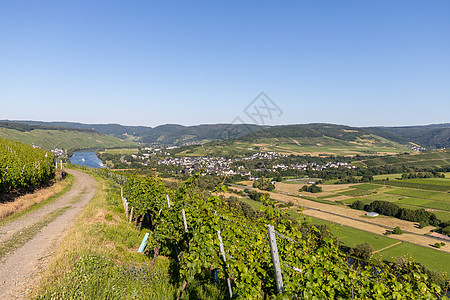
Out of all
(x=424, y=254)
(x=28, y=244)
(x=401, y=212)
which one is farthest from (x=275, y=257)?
(x=401, y=212)

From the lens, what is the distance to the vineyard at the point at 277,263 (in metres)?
3.64

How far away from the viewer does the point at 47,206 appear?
58.5ft

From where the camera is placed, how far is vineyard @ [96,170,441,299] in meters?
3.64

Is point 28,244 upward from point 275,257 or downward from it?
downward

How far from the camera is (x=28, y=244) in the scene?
975 centimetres

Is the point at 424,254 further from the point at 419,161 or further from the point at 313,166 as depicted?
the point at 419,161

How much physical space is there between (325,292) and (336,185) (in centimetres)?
9870

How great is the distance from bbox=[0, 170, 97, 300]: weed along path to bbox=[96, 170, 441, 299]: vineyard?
377 cm

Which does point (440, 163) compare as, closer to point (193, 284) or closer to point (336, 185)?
point (336, 185)

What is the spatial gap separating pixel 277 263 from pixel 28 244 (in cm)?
1122

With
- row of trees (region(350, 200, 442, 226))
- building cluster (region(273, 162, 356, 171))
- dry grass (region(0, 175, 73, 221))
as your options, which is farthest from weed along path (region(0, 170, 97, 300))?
building cluster (region(273, 162, 356, 171))

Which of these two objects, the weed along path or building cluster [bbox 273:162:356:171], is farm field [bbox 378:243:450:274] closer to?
the weed along path

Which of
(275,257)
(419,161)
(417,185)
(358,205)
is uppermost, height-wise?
(275,257)

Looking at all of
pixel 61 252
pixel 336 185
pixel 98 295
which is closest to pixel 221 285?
pixel 98 295
